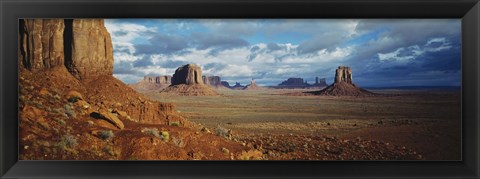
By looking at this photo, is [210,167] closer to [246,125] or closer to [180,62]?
[246,125]

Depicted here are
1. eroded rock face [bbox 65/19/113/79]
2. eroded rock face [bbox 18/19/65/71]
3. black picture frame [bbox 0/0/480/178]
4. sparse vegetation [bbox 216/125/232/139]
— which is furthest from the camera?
sparse vegetation [bbox 216/125/232/139]

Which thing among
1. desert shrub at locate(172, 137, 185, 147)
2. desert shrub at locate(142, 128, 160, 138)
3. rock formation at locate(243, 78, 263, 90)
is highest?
rock formation at locate(243, 78, 263, 90)

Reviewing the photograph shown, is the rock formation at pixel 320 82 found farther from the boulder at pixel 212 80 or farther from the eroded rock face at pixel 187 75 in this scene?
the eroded rock face at pixel 187 75

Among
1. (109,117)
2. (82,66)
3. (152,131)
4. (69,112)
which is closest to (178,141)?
(152,131)

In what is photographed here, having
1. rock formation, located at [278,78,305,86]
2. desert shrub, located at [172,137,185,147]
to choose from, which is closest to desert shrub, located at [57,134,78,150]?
desert shrub, located at [172,137,185,147]

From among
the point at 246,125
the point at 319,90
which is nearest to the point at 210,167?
the point at 246,125

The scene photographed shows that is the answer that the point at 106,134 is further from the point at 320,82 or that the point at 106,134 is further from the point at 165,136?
the point at 320,82

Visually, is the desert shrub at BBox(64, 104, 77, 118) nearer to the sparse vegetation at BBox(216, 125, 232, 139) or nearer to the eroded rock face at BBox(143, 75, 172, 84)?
the eroded rock face at BBox(143, 75, 172, 84)

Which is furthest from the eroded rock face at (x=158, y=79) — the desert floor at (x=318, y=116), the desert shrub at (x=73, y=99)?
the desert shrub at (x=73, y=99)

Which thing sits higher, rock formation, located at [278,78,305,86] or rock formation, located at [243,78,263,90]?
rock formation, located at [278,78,305,86]
